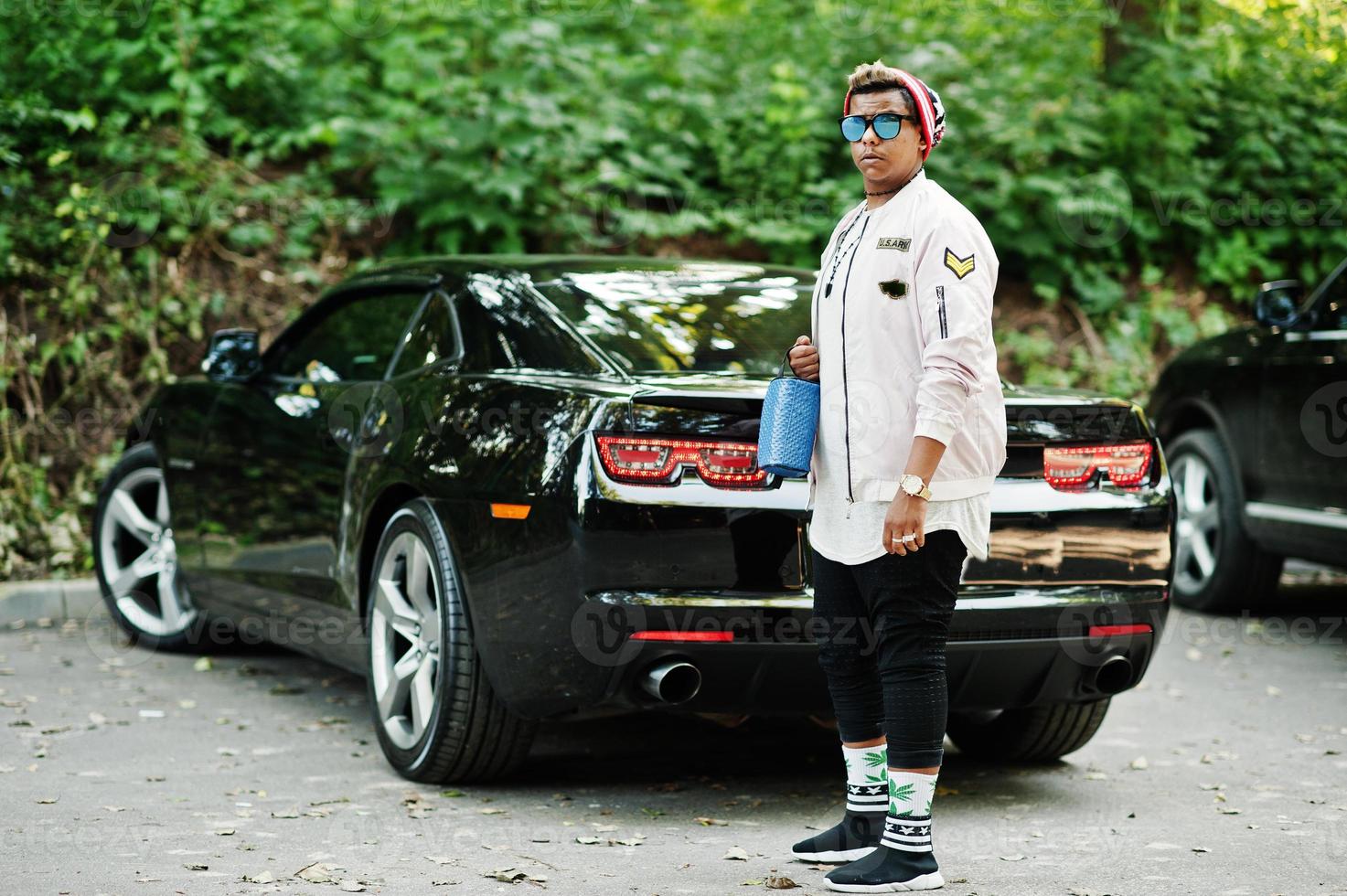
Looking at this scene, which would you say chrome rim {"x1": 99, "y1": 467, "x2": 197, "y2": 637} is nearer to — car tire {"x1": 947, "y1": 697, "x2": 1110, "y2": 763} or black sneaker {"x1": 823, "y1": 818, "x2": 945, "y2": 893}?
car tire {"x1": 947, "y1": 697, "x2": 1110, "y2": 763}

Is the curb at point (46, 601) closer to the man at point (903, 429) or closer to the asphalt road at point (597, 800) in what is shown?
the asphalt road at point (597, 800)

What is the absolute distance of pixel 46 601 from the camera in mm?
7727

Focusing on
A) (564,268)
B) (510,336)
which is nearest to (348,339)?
(564,268)

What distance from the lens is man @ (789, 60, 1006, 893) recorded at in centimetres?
359

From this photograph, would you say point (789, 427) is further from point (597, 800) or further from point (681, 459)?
point (597, 800)

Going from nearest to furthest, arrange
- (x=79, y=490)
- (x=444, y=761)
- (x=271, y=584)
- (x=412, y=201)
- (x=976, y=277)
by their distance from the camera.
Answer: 1. (x=976, y=277)
2. (x=444, y=761)
3. (x=271, y=584)
4. (x=79, y=490)
5. (x=412, y=201)

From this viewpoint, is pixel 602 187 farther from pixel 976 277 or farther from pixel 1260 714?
pixel 976 277

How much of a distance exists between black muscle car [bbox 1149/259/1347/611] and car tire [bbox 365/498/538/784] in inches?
132

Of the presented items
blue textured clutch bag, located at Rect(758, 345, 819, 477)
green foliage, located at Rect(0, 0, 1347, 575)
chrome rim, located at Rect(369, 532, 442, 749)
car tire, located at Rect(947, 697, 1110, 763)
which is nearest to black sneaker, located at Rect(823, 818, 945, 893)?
blue textured clutch bag, located at Rect(758, 345, 819, 477)

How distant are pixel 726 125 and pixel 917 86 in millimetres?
8153

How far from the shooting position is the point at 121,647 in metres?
7.12

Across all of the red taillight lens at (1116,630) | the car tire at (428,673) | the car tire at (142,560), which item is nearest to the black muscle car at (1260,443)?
the red taillight lens at (1116,630)

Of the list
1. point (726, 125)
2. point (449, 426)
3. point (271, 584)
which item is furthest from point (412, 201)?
point (449, 426)

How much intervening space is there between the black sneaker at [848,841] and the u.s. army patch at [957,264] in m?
1.30
